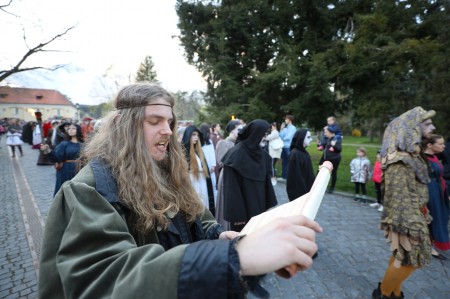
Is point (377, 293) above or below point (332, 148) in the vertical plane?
below

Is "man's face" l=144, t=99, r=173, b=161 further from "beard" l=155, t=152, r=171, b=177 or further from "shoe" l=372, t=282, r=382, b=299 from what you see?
"shoe" l=372, t=282, r=382, b=299

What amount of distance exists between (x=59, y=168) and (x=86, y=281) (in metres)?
5.88

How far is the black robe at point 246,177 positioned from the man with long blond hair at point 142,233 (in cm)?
223

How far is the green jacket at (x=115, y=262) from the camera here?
2.42 ft

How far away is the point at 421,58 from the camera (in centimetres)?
932

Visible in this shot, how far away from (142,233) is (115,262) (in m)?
0.46

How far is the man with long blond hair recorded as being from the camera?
0.74 metres

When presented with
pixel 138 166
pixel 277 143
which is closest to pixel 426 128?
pixel 138 166

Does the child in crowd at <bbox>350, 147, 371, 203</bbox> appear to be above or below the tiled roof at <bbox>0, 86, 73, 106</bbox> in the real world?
below

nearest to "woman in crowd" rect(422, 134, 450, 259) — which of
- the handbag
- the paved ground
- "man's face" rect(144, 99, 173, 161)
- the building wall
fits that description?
the paved ground

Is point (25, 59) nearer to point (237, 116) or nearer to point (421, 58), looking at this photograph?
point (237, 116)

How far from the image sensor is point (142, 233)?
4.13 feet

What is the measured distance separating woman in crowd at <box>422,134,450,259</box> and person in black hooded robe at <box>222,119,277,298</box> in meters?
2.28

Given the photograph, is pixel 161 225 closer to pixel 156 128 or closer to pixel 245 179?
pixel 156 128
